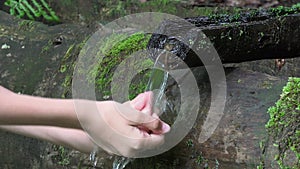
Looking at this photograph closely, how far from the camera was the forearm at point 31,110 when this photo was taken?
119 cm

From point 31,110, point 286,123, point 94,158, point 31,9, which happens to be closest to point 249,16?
point 286,123

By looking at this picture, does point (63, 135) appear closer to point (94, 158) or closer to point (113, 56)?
point (94, 158)

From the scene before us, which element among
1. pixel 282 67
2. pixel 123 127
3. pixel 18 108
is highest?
pixel 18 108

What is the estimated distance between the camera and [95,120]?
4.26 ft

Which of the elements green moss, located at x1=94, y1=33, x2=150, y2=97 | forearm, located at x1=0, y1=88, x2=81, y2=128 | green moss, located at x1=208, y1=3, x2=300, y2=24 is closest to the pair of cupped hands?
forearm, located at x1=0, y1=88, x2=81, y2=128

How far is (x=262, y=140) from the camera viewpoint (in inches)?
56.9

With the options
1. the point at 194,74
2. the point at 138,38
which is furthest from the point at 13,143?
the point at 194,74

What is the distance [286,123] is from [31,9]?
2.29 metres

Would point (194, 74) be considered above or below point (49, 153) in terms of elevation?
above

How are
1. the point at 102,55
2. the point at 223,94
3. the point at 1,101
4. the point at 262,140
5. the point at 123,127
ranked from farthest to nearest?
the point at 102,55 < the point at 223,94 < the point at 262,140 < the point at 123,127 < the point at 1,101

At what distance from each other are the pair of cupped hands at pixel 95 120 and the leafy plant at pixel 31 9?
1.88 metres

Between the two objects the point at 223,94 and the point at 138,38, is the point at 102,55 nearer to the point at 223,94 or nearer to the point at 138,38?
the point at 138,38

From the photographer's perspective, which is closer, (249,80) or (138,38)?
(249,80)

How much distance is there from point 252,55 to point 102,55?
0.55 m
